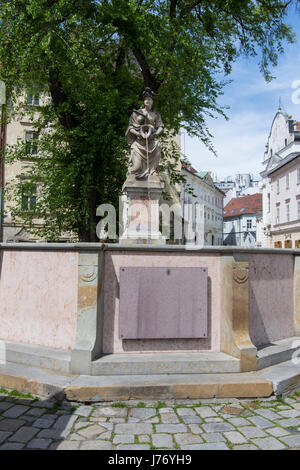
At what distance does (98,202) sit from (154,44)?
20.6 feet

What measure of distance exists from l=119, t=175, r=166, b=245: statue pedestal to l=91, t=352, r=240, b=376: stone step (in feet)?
9.85

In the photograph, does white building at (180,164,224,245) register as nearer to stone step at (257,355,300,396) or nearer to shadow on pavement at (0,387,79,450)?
stone step at (257,355,300,396)


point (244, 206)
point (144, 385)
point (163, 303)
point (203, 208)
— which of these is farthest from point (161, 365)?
point (244, 206)

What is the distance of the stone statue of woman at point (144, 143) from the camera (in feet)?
25.7

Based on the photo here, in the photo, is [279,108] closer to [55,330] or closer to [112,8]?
[112,8]

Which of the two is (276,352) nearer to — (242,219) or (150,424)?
(150,424)

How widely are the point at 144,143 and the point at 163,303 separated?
13.0ft

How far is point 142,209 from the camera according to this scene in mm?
7812

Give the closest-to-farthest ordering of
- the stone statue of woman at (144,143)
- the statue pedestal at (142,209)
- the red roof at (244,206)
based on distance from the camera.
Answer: the statue pedestal at (142,209), the stone statue of woman at (144,143), the red roof at (244,206)

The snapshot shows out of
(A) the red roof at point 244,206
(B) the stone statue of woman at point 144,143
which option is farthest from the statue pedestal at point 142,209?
(A) the red roof at point 244,206

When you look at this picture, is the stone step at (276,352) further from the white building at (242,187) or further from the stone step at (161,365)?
the white building at (242,187)

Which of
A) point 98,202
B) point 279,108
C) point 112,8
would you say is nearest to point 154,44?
point 112,8

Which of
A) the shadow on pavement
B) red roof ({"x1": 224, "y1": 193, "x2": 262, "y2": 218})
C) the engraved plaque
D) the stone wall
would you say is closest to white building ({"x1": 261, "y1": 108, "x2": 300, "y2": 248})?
red roof ({"x1": 224, "y1": 193, "x2": 262, "y2": 218})

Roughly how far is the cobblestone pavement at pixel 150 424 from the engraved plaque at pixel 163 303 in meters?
1.01
